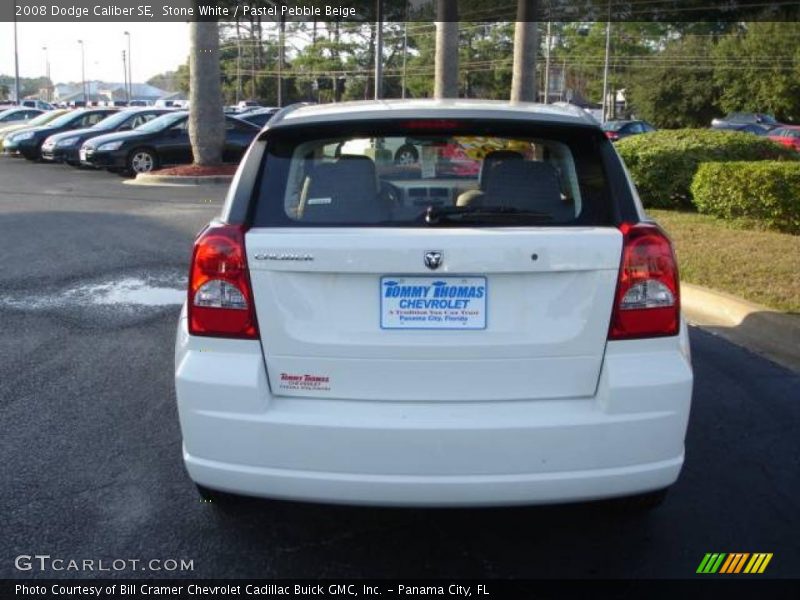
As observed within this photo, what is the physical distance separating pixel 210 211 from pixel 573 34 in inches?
2763

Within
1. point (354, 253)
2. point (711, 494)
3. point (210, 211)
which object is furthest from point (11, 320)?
point (210, 211)

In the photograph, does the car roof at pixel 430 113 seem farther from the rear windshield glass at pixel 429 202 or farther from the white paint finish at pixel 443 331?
the white paint finish at pixel 443 331

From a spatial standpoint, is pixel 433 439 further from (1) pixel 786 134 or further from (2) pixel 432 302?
(1) pixel 786 134

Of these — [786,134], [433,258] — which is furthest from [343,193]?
[786,134]

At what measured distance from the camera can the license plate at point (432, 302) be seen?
9.73 ft

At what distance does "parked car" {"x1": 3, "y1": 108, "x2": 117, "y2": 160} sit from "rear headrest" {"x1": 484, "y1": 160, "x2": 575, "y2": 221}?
24131 mm

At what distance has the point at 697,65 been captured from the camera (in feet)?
180

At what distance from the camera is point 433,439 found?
2924 mm

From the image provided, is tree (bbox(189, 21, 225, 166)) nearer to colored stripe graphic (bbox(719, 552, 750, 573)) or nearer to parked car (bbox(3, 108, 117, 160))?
parked car (bbox(3, 108, 117, 160))

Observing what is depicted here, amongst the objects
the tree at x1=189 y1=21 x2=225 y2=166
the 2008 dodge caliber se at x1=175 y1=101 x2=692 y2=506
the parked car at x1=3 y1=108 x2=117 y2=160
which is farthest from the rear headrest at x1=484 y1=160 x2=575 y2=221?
the parked car at x1=3 y1=108 x2=117 y2=160

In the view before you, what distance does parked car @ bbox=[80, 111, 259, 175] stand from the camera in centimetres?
1984

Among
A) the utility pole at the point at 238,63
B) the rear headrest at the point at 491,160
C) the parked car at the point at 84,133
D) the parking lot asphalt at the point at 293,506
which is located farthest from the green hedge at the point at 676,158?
the utility pole at the point at 238,63

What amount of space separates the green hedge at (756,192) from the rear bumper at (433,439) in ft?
25.7

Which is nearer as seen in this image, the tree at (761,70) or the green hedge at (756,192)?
the green hedge at (756,192)
